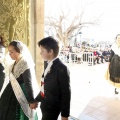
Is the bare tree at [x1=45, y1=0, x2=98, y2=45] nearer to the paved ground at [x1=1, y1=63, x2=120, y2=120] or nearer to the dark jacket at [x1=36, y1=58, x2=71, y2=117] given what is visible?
the paved ground at [x1=1, y1=63, x2=120, y2=120]

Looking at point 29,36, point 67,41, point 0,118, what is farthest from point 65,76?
point 67,41

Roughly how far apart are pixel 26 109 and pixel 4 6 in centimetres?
166

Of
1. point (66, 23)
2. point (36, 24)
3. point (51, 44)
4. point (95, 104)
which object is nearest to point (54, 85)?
point (51, 44)

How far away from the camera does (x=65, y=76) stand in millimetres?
1582

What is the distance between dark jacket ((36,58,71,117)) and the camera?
159 cm

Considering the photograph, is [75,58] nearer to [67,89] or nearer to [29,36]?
[29,36]

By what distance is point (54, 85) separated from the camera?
5.37 feet

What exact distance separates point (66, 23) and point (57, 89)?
14.0m

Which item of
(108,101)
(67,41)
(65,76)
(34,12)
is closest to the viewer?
(65,76)

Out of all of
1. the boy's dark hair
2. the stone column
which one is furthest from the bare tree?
the boy's dark hair

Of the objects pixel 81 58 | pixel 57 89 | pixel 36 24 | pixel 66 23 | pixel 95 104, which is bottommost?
pixel 95 104

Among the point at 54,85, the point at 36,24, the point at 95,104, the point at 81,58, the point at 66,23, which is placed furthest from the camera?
the point at 66,23

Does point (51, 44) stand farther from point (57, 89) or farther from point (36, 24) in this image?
point (36, 24)

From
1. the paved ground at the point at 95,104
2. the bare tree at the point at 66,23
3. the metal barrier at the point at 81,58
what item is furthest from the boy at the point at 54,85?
the bare tree at the point at 66,23
